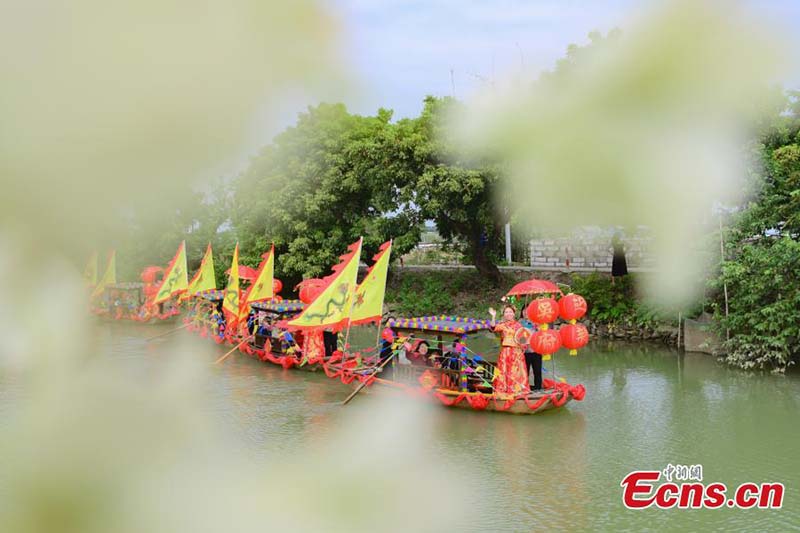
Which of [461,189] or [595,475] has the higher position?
[461,189]

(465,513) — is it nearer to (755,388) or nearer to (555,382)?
(555,382)

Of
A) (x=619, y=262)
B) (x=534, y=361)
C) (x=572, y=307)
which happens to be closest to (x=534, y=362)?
(x=534, y=361)

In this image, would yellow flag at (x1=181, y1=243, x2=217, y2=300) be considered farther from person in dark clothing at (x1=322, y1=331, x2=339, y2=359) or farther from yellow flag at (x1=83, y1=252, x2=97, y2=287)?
yellow flag at (x1=83, y1=252, x2=97, y2=287)

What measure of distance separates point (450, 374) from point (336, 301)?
9.65 ft

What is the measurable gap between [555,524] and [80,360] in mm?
7207

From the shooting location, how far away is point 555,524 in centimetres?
804

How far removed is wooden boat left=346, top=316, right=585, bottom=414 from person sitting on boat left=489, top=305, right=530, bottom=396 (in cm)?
20

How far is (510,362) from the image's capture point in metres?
13.0

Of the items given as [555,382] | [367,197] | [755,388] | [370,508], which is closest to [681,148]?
[370,508]

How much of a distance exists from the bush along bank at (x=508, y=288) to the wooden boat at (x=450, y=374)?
6967 mm

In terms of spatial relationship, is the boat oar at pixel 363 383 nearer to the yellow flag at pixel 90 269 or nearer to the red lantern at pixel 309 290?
the red lantern at pixel 309 290

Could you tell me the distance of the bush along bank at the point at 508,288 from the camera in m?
21.1

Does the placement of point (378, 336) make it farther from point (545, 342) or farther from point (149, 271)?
point (149, 271)

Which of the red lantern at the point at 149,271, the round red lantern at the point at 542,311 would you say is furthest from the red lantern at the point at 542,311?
the red lantern at the point at 149,271
